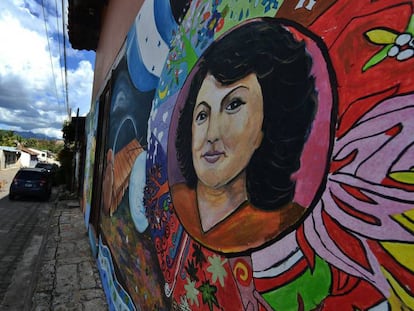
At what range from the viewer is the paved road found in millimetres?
5289

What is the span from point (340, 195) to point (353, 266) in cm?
20

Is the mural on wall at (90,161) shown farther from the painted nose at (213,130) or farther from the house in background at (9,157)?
the house in background at (9,157)

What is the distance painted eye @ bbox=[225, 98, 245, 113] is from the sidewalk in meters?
3.76

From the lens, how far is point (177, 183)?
7.06 ft

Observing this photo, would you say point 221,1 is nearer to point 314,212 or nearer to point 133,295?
point 314,212

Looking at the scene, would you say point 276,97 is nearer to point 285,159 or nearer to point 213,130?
point 285,159

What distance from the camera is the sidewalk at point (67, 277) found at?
4.45m

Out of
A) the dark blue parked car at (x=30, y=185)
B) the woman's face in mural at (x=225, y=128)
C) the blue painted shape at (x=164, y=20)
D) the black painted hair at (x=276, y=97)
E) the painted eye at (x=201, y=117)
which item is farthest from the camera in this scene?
the dark blue parked car at (x=30, y=185)

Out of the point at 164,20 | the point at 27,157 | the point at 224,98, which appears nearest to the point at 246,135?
the point at 224,98

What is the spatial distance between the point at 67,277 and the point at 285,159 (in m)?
5.33

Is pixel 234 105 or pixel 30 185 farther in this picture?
pixel 30 185

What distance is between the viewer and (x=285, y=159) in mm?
1219

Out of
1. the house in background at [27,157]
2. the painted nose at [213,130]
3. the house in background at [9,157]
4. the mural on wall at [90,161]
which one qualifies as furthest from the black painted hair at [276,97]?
the house in background at [27,157]

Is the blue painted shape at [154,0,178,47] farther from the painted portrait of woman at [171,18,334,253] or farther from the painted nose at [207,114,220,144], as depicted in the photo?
the painted nose at [207,114,220,144]
